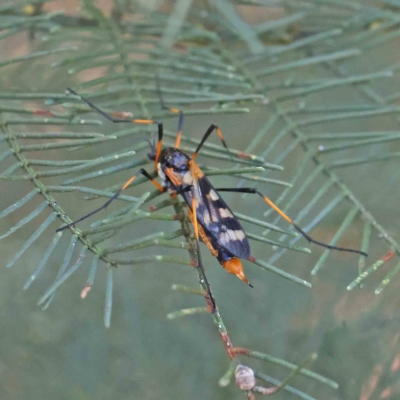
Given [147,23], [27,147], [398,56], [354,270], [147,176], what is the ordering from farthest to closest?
[398,56], [354,270], [147,23], [147,176], [27,147]

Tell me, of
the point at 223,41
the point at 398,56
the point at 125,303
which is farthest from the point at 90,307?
the point at 398,56

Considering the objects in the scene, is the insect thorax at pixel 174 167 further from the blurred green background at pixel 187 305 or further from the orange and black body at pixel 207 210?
the blurred green background at pixel 187 305

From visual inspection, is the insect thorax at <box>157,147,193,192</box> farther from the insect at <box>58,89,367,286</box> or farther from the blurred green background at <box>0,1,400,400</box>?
the blurred green background at <box>0,1,400,400</box>

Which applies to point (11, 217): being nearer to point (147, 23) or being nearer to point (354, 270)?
point (147, 23)

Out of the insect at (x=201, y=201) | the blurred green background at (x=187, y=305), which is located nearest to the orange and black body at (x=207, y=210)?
the insect at (x=201, y=201)

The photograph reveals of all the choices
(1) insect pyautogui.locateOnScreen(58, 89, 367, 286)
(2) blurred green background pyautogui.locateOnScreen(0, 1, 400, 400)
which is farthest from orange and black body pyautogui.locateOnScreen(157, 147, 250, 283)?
(2) blurred green background pyautogui.locateOnScreen(0, 1, 400, 400)

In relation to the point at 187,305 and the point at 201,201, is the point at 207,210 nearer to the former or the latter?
the point at 201,201

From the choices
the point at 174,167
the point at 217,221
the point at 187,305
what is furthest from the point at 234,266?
the point at 187,305
